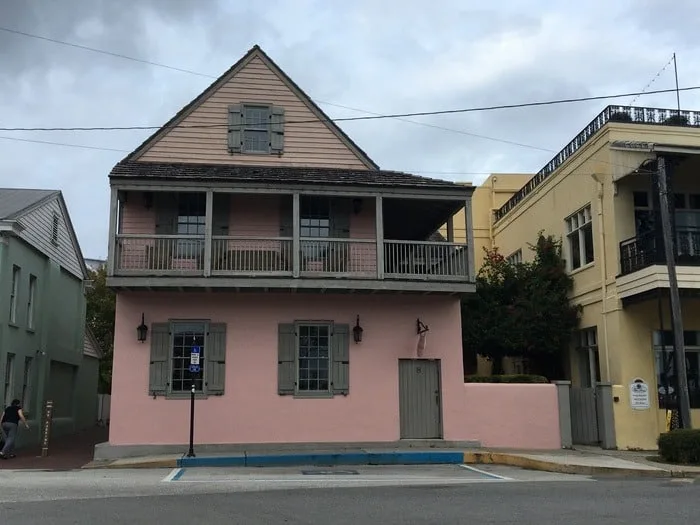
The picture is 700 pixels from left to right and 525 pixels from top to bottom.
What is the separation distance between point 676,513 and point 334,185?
10.2 metres

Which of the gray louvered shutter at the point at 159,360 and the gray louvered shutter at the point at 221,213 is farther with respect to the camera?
the gray louvered shutter at the point at 221,213

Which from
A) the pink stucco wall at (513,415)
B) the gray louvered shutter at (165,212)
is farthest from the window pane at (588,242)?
the gray louvered shutter at (165,212)

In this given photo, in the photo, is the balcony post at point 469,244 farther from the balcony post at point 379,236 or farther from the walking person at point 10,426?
the walking person at point 10,426

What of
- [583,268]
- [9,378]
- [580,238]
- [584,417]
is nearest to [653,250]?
[583,268]

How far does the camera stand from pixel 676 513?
847 cm

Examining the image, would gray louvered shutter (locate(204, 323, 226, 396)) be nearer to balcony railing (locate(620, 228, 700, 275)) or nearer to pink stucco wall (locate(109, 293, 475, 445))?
pink stucco wall (locate(109, 293, 475, 445))

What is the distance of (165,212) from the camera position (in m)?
17.2

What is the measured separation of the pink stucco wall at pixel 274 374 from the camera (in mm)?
15875

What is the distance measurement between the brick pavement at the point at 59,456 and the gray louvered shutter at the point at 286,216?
6.84 meters

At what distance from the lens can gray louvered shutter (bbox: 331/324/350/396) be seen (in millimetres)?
16500

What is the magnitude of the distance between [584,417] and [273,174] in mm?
9741

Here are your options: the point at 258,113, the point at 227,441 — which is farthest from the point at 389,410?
the point at 258,113

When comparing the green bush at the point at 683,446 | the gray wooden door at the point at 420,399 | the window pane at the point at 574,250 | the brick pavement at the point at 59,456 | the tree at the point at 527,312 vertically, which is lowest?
the brick pavement at the point at 59,456

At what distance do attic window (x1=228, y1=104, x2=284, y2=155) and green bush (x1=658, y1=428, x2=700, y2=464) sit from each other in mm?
11179
